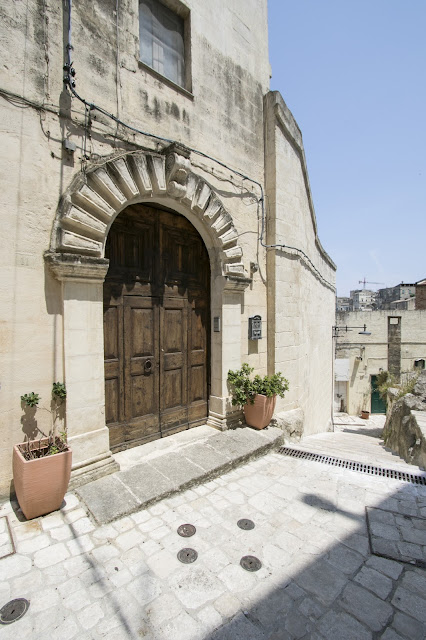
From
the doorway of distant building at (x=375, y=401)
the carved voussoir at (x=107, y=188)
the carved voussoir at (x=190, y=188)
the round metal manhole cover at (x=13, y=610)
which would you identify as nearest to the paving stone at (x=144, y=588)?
the round metal manhole cover at (x=13, y=610)

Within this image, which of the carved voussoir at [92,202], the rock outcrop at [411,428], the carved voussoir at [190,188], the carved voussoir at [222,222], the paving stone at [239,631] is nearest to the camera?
the paving stone at [239,631]

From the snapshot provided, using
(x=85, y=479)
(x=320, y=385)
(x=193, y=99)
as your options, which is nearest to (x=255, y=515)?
(x=85, y=479)

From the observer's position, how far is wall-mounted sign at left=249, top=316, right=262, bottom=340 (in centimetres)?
543

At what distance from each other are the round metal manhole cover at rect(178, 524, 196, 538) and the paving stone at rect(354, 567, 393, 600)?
4.48 ft

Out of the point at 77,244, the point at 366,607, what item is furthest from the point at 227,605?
the point at 77,244

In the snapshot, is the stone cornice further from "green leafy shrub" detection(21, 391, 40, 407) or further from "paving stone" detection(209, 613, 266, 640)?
"paving stone" detection(209, 613, 266, 640)

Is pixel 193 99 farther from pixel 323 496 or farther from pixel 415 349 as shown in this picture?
pixel 415 349

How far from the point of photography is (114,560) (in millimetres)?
2502

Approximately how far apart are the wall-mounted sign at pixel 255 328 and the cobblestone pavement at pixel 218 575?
260cm

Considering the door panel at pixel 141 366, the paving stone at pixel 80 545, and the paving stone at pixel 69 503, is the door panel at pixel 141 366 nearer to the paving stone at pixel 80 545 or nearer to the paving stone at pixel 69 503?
the paving stone at pixel 69 503

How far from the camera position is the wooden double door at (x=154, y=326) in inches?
159

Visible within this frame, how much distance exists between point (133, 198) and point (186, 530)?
3.65m

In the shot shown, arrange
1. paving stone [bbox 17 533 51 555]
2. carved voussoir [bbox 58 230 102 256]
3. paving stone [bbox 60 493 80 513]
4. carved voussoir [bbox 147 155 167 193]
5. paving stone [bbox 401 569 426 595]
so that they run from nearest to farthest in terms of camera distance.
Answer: paving stone [bbox 401 569 426 595] < paving stone [bbox 17 533 51 555] < paving stone [bbox 60 493 80 513] < carved voussoir [bbox 58 230 102 256] < carved voussoir [bbox 147 155 167 193]

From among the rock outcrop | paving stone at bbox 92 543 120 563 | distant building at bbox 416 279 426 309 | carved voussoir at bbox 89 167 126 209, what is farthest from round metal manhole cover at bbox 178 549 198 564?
distant building at bbox 416 279 426 309
